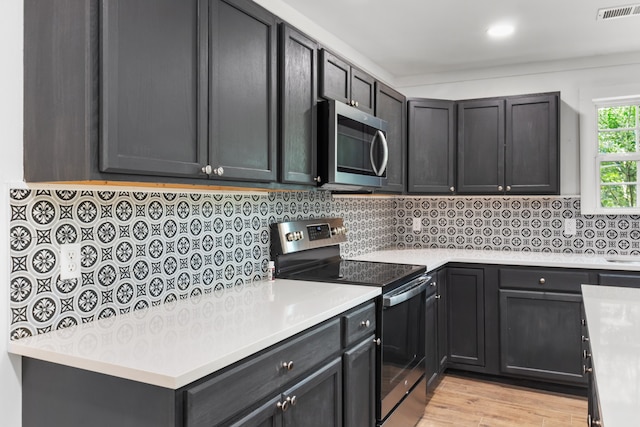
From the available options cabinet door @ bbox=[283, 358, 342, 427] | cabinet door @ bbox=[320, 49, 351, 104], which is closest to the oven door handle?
cabinet door @ bbox=[283, 358, 342, 427]

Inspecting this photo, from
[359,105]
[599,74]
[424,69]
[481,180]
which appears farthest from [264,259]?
[599,74]

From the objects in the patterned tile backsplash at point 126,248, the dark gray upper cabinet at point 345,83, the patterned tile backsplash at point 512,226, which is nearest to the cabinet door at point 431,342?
the patterned tile backsplash at point 512,226

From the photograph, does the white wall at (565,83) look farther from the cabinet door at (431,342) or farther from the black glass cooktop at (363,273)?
the black glass cooktop at (363,273)

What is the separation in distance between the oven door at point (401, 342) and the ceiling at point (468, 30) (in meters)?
1.62

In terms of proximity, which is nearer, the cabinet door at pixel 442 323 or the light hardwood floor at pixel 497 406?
the light hardwood floor at pixel 497 406

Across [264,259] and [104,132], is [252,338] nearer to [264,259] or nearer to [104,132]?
[104,132]

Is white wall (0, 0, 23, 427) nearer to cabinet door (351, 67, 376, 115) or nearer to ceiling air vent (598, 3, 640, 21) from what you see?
cabinet door (351, 67, 376, 115)

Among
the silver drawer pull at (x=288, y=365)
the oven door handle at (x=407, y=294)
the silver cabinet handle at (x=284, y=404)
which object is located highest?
the oven door handle at (x=407, y=294)

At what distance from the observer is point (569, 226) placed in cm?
385

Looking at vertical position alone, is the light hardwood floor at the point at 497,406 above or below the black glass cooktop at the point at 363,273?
below

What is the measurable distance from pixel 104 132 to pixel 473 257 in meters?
2.96

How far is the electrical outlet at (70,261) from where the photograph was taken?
1.55 m

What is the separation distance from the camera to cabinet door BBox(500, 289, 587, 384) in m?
3.29

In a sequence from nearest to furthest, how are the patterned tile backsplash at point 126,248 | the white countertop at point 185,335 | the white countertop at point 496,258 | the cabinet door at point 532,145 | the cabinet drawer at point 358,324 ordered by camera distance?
the white countertop at point 185,335 < the patterned tile backsplash at point 126,248 < the cabinet drawer at point 358,324 < the white countertop at point 496,258 < the cabinet door at point 532,145
